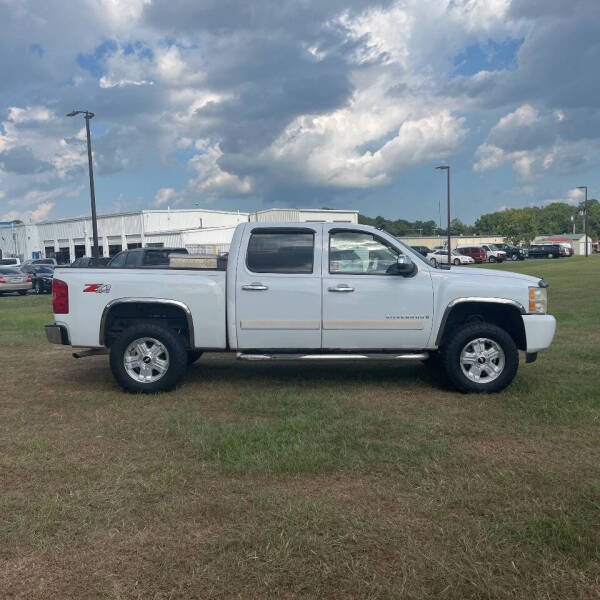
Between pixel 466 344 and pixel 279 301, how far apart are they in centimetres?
212

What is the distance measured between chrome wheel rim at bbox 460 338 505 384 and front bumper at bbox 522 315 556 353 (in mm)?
356

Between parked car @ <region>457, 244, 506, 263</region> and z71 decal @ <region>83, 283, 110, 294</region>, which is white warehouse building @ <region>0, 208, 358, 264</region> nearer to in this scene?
parked car @ <region>457, 244, 506, 263</region>

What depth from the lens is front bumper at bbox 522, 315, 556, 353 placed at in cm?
685

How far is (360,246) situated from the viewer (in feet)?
23.0

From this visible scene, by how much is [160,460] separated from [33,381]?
390 cm

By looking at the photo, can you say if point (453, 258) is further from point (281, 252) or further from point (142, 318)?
point (142, 318)

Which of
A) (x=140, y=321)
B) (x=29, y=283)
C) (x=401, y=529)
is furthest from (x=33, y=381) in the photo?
(x=29, y=283)

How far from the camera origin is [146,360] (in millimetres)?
6977

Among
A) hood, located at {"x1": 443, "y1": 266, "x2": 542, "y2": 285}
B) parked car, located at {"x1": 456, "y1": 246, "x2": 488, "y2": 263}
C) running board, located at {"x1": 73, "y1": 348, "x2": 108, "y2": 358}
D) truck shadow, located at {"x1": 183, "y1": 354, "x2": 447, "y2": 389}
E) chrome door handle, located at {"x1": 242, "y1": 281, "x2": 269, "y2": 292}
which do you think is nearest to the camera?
chrome door handle, located at {"x1": 242, "y1": 281, "x2": 269, "y2": 292}

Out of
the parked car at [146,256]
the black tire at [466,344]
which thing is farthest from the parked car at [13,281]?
the black tire at [466,344]

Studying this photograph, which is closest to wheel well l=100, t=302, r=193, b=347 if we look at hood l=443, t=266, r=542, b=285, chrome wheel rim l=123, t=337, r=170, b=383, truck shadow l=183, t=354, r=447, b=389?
chrome wheel rim l=123, t=337, r=170, b=383

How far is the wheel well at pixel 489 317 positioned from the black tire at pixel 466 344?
0.22 meters

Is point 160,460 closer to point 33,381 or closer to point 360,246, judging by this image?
point 360,246

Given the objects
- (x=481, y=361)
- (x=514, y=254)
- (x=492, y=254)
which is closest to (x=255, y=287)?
(x=481, y=361)
